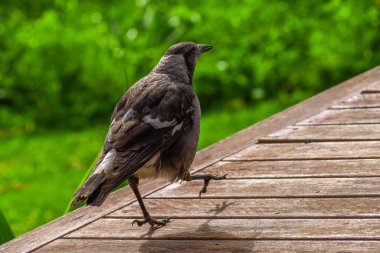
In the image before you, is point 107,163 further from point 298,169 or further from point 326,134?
point 326,134

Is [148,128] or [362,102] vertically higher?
[148,128]

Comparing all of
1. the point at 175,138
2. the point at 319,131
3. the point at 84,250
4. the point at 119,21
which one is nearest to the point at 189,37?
the point at 119,21

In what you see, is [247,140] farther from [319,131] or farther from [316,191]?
[316,191]

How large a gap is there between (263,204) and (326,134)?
110 cm

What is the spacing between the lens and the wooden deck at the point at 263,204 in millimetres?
3207

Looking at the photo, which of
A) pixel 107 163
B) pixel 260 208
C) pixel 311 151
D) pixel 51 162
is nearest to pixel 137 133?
pixel 107 163

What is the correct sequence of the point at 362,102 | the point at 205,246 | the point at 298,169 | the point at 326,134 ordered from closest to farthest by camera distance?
the point at 205,246, the point at 298,169, the point at 326,134, the point at 362,102

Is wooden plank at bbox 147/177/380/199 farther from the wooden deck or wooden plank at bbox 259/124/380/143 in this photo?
wooden plank at bbox 259/124/380/143

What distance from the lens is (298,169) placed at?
4059 millimetres

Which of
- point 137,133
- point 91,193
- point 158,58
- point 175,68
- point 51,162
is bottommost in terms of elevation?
point 51,162

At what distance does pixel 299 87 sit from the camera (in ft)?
28.3

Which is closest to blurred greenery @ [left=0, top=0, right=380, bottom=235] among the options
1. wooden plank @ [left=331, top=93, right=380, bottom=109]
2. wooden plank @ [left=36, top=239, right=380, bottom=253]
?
wooden plank @ [left=331, top=93, right=380, bottom=109]

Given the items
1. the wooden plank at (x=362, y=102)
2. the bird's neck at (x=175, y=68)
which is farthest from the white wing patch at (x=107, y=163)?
the wooden plank at (x=362, y=102)

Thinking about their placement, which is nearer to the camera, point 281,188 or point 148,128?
point 148,128
